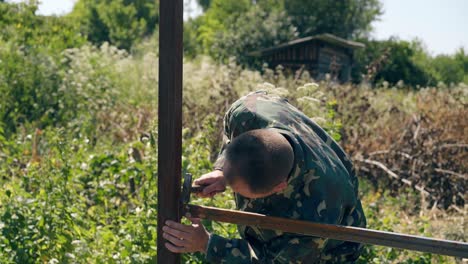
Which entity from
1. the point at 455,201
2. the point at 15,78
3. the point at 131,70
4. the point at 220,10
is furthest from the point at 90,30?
the point at 455,201

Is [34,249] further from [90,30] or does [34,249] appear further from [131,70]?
[90,30]

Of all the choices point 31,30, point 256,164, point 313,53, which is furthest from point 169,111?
point 313,53

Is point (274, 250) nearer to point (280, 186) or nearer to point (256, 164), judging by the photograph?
point (280, 186)

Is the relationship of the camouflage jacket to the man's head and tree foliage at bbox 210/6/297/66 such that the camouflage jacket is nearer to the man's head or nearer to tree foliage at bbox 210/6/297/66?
the man's head

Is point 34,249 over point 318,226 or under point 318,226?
under

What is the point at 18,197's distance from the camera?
3.93 m

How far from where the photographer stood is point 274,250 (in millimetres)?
2531

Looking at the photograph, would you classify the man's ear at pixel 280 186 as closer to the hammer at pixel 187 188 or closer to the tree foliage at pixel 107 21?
the hammer at pixel 187 188

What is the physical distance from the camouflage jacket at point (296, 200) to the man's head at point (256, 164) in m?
0.16

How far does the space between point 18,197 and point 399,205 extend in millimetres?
4028

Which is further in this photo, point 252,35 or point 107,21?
point 107,21

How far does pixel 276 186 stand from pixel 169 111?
0.47m

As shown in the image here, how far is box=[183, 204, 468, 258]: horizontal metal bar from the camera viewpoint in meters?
2.00

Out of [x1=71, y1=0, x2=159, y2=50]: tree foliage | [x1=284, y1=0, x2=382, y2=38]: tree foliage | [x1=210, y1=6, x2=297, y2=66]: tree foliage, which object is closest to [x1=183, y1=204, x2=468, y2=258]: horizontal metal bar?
[x1=210, y1=6, x2=297, y2=66]: tree foliage
